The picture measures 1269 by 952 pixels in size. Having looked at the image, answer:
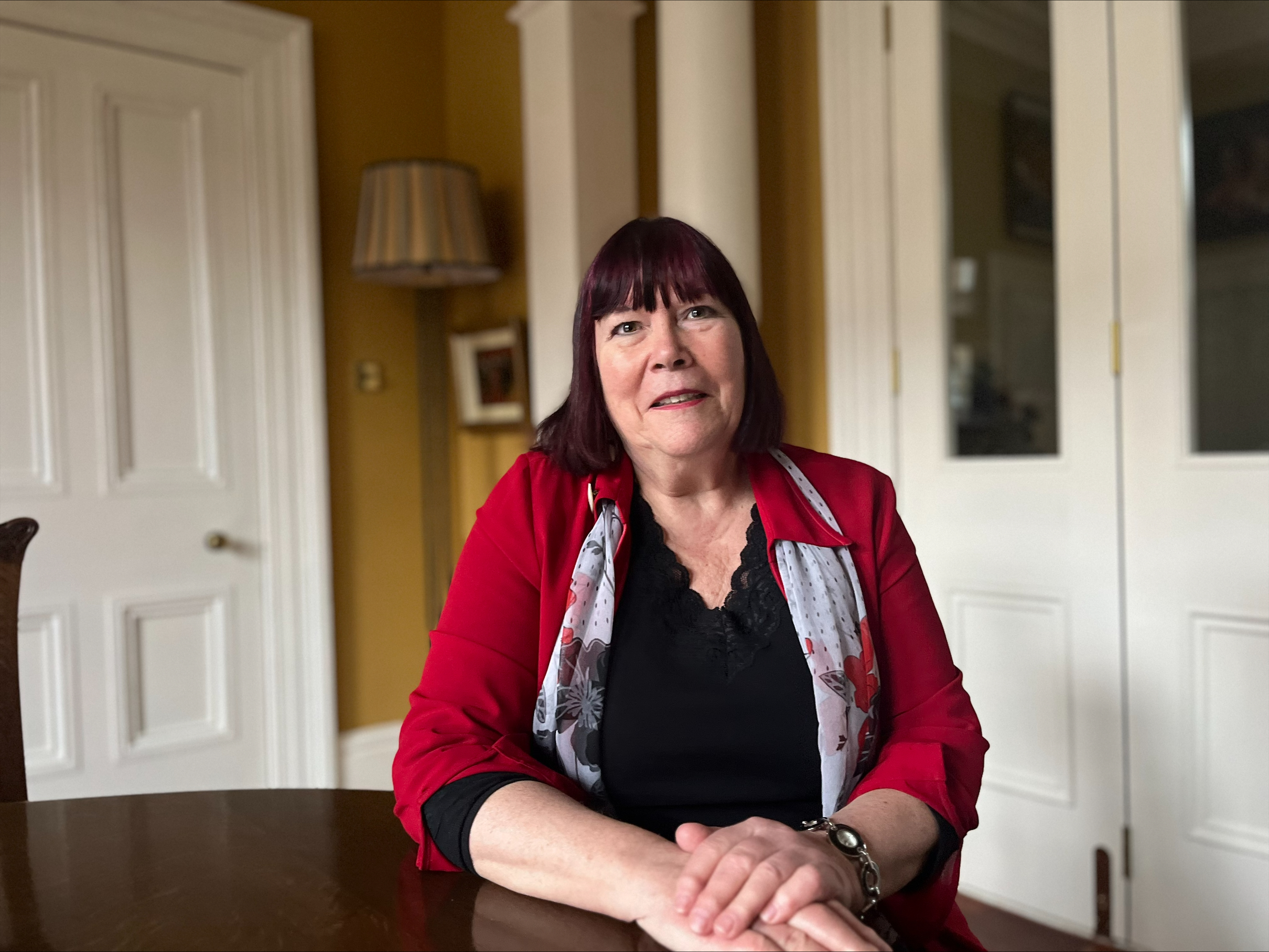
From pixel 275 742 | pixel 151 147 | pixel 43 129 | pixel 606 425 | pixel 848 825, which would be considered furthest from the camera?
pixel 275 742

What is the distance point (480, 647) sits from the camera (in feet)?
3.81

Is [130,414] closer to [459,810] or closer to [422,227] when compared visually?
[422,227]

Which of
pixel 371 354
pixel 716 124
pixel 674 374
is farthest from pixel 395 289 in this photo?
pixel 674 374

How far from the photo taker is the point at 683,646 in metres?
1.20

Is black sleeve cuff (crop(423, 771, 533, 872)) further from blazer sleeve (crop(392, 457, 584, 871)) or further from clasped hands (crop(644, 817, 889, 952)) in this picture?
clasped hands (crop(644, 817, 889, 952))

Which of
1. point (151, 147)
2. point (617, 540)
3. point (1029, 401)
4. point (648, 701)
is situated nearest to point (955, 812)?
point (648, 701)

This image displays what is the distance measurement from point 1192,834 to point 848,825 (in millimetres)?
1483

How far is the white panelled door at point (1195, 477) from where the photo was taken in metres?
1.97

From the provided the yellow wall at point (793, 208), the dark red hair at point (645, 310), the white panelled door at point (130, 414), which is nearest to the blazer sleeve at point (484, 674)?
the dark red hair at point (645, 310)

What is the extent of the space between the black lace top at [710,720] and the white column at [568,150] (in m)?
1.72

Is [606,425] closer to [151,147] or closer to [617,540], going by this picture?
[617,540]

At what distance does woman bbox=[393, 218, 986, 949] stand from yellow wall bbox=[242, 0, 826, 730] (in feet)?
5.86

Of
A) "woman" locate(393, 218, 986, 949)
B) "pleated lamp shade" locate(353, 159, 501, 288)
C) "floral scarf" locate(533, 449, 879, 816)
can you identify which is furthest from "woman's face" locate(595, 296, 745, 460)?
"pleated lamp shade" locate(353, 159, 501, 288)

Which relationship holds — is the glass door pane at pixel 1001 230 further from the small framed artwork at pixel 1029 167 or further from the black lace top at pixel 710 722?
the black lace top at pixel 710 722
